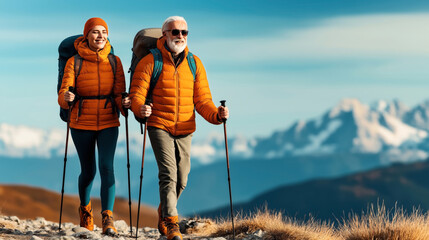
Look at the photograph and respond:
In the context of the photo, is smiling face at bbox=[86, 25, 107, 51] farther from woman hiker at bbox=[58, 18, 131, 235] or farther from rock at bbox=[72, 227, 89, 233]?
rock at bbox=[72, 227, 89, 233]

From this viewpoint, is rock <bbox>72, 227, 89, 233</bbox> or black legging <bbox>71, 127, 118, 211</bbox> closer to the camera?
black legging <bbox>71, 127, 118, 211</bbox>

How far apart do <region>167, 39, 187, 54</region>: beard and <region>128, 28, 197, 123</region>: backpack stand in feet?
0.62

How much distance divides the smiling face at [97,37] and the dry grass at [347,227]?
12.0ft

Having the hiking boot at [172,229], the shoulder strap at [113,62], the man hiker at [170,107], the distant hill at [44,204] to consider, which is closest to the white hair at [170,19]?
the man hiker at [170,107]

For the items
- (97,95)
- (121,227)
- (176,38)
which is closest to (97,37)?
(97,95)

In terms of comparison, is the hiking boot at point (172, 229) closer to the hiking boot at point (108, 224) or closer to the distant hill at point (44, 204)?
the hiking boot at point (108, 224)

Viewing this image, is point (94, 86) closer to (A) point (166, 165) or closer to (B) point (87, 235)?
(A) point (166, 165)

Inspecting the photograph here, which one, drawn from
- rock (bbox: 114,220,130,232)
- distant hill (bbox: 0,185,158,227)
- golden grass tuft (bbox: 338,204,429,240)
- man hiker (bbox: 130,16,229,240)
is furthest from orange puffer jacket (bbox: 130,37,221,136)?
distant hill (bbox: 0,185,158,227)

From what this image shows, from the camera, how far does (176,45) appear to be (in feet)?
27.0

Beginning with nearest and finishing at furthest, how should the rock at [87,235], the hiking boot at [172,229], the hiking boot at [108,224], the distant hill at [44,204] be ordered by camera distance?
the hiking boot at [172,229]
the rock at [87,235]
the hiking boot at [108,224]
the distant hill at [44,204]

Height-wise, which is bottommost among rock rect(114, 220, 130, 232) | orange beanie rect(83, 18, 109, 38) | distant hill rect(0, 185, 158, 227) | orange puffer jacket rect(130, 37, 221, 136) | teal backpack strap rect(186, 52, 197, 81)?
distant hill rect(0, 185, 158, 227)

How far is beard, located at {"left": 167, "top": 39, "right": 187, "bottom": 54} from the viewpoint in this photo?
324 inches

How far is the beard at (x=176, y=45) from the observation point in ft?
27.0

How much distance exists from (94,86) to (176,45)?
140cm
